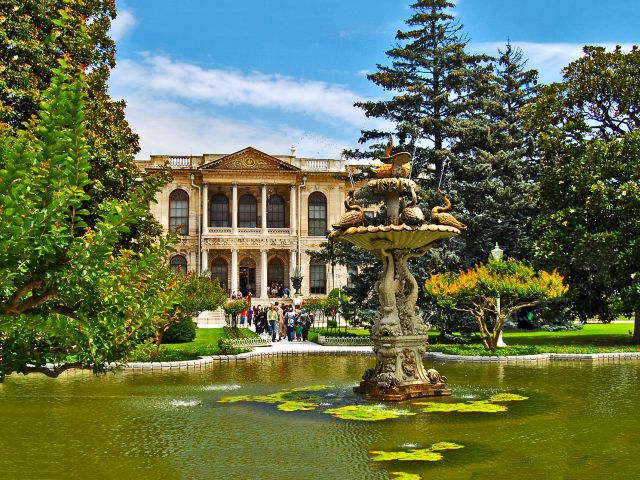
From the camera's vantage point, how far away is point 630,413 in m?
9.69

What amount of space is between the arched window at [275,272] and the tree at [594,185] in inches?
1073

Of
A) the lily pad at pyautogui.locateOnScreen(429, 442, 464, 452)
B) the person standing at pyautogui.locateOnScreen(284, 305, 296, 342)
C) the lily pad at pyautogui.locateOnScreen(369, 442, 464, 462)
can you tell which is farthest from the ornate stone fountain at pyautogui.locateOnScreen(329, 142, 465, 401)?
the person standing at pyautogui.locateOnScreen(284, 305, 296, 342)

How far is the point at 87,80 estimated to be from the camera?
1759 cm

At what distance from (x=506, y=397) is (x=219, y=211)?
4112 cm

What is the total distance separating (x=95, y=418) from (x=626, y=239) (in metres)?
18.1

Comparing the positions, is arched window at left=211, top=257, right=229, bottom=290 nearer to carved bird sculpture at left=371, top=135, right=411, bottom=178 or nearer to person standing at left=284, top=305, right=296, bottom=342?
person standing at left=284, top=305, right=296, bottom=342

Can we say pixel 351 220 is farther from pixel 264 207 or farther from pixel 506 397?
pixel 264 207

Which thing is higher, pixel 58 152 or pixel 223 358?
pixel 58 152

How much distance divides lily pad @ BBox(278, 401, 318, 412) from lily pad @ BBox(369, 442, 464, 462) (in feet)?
9.52

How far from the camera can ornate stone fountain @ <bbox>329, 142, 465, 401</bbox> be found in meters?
11.2

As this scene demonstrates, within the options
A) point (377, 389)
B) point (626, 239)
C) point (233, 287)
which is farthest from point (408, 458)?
point (233, 287)

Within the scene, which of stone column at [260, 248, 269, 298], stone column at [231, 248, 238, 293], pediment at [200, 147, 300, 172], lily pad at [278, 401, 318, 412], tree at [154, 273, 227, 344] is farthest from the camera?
pediment at [200, 147, 300, 172]

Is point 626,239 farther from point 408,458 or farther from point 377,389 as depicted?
point 408,458

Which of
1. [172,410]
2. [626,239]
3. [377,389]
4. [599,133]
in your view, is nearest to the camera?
[172,410]
